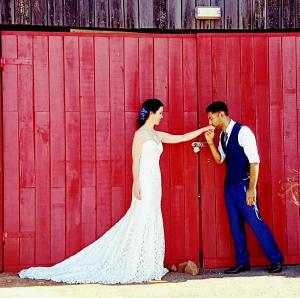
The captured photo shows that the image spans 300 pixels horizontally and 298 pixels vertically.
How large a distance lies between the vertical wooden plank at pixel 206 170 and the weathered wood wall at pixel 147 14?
0.31 metres

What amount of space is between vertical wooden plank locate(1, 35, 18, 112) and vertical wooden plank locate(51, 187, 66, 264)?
0.99m

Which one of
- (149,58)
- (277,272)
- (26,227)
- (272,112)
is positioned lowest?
(277,272)

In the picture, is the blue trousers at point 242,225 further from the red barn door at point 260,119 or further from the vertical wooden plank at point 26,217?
the vertical wooden plank at point 26,217

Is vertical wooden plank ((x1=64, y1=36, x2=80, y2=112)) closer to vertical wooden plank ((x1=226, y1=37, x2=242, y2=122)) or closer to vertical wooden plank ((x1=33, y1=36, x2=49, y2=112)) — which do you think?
vertical wooden plank ((x1=33, y1=36, x2=49, y2=112))

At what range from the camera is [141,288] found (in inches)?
268

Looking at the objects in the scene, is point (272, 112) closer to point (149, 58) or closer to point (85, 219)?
point (149, 58)

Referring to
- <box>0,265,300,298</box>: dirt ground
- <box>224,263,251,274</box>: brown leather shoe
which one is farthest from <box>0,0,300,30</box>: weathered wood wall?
<box>0,265,300,298</box>: dirt ground

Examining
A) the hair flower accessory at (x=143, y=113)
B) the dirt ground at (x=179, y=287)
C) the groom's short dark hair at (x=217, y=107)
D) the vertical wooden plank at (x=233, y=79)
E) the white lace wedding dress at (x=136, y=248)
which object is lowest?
the dirt ground at (x=179, y=287)

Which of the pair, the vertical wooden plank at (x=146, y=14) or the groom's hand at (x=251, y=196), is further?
the vertical wooden plank at (x=146, y=14)

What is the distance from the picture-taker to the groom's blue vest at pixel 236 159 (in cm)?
738

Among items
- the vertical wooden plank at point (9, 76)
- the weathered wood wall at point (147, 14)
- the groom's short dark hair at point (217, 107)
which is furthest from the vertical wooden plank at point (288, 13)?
the vertical wooden plank at point (9, 76)

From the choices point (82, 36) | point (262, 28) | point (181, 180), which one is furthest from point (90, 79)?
point (262, 28)

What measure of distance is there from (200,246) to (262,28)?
8.07ft

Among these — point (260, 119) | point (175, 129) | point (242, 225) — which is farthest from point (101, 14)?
point (242, 225)
